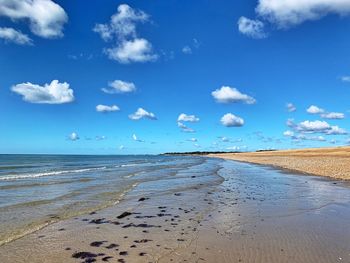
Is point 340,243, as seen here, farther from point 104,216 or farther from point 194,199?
point 194,199

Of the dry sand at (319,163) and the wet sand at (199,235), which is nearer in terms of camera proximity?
the wet sand at (199,235)

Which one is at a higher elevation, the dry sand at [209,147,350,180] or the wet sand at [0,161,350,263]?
the dry sand at [209,147,350,180]

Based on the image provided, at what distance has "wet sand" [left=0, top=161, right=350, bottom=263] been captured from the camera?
26.0ft

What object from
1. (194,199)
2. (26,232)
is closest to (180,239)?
(26,232)

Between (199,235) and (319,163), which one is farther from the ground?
(319,163)

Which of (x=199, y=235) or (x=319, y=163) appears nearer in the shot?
(x=199, y=235)

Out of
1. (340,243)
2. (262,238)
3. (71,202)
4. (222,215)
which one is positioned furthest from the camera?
(71,202)

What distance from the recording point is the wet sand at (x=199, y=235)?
793 cm

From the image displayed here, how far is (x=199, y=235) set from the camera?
9.72m

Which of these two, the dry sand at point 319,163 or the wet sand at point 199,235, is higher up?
the dry sand at point 319,163

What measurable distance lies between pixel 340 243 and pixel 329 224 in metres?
2.38

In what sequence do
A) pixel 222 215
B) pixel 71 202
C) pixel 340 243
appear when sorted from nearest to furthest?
1. pixel 340 243
2. pixel 222 215
3. pixel 71 202

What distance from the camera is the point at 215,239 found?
9242 mm

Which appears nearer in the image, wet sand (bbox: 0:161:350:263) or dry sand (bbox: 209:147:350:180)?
wet sand (bbox: 0:161:350:263)
